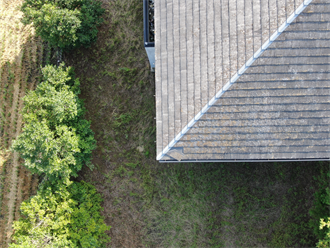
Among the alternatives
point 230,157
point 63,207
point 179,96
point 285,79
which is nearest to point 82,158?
point 63,207

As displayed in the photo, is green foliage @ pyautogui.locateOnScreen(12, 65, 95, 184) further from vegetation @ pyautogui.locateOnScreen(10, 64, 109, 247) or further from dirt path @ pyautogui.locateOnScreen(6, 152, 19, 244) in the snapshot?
dirt path @ pyautogui.locateOnScreen(6, 152, 19, 244)

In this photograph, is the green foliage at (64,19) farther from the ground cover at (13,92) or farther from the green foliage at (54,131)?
the ground cover at (13,92)

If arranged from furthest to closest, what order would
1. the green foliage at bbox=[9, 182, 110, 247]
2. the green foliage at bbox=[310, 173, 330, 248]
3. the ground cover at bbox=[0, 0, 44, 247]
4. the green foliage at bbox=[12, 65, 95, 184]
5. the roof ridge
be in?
the ground cover at bbox=[0, 0, 44, 247] → the green foliage at bbox=[9, 182, 110, 247] → the green foliage at bbox=[12, 65, 95, 184] → the green foliage at bbox=[310, 173, 330, 248] → the roof ridge

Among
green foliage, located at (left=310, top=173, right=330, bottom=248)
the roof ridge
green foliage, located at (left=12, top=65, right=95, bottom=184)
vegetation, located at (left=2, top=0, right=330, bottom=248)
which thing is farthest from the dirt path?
green foliage, located at (left=310, top=173, right=330, bottom=248)

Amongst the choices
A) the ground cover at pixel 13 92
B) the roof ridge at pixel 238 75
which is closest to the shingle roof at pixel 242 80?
the roof ridge at pixel 238 75

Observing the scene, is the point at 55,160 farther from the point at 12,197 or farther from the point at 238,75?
the point at 238,75

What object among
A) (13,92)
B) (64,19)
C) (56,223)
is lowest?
(56,223)

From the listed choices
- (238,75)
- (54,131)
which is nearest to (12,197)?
(54,131)
